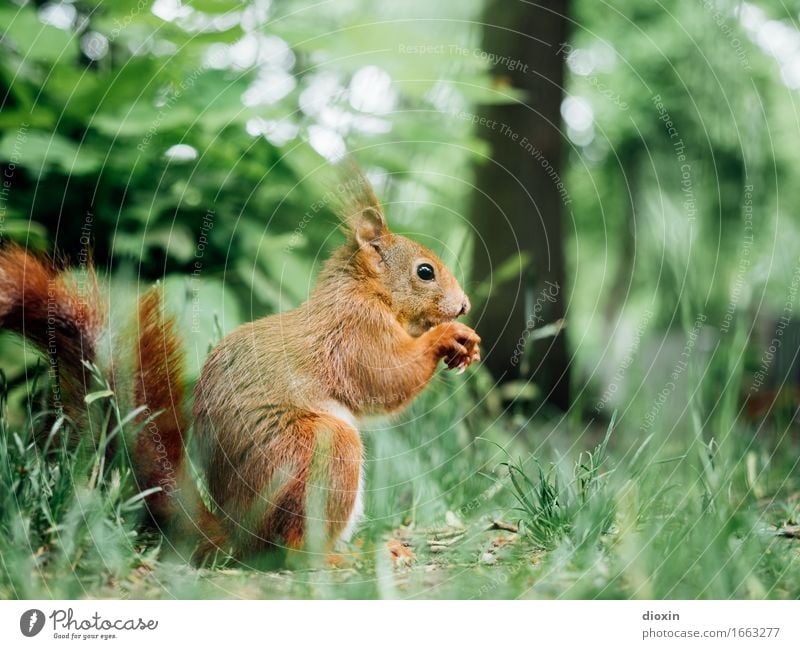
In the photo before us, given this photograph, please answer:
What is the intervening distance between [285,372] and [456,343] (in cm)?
32

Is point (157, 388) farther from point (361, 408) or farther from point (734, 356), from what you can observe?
point (734, 356)

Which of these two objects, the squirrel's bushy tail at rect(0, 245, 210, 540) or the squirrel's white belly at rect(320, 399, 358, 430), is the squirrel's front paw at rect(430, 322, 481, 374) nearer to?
the squirrel's white belly at rect(320, 399, 358, 430)

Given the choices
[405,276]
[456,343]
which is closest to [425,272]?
[405,276]


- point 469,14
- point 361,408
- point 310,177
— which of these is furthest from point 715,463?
point 469,14

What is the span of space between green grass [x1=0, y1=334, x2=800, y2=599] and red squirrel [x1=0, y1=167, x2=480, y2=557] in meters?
0.07

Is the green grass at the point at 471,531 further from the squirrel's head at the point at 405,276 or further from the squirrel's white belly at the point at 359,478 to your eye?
the squirrel's head at the point at 405,276

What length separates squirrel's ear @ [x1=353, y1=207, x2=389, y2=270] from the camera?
151cm

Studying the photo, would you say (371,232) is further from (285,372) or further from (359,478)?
(359,478)

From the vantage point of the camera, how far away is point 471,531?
1.59 metres

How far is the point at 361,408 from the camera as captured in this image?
1502 millimetres

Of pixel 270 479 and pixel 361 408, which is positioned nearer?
pixel 270 479

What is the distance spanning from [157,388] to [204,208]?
0.61 m
